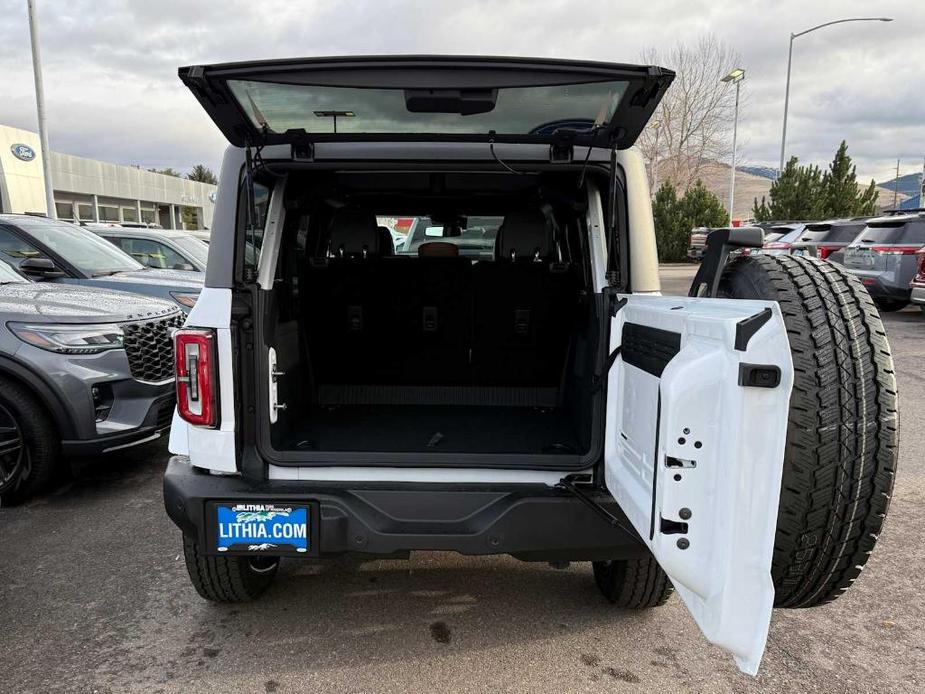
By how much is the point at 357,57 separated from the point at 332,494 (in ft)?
4.71

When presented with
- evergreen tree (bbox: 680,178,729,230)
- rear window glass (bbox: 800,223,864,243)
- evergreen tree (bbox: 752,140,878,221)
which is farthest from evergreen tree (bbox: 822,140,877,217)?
rear window glass (bbox: 800,223,864,243)

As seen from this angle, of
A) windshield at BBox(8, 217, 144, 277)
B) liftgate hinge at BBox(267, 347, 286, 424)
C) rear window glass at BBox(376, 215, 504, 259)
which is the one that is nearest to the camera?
liftgate hinge at BBox(267, 347, 286, 424)

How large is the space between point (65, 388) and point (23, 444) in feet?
1.48

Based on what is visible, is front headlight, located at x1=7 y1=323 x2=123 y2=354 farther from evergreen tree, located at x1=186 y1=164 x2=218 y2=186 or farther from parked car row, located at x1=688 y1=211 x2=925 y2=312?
evergreen tree, located at x1=186 y1=164 x2=218 y2=186

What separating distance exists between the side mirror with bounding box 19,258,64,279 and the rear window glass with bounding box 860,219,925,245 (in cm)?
1260

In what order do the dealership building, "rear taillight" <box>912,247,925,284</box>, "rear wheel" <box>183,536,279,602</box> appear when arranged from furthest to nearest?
1. the dealership building
2. "rear taillight" <box>912,247,925,284</box>
3. "rear wheel" <box>183,536,279,602</box>

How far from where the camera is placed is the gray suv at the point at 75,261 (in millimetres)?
6195

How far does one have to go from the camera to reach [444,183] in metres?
3.31

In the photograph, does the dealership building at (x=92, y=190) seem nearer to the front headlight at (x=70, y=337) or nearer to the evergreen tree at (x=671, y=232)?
the front headlight at (x=70, y=337)

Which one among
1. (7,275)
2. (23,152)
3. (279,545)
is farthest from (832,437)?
(23,152)

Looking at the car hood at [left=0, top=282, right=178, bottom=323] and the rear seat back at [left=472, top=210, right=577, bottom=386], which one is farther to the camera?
the car hood at [left=0, top=282, right=178, bottom=323]

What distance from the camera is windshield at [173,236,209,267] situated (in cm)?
1031

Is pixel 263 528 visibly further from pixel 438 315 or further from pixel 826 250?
pixel 826 250

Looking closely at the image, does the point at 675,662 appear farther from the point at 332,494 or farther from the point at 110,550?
the point at 110,550
